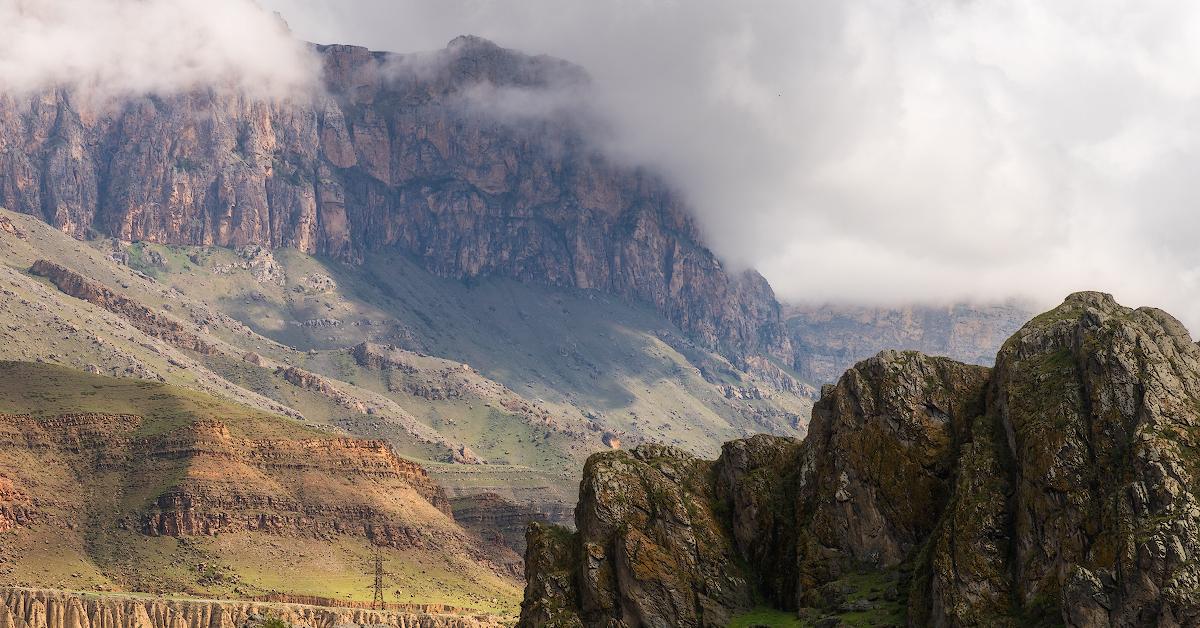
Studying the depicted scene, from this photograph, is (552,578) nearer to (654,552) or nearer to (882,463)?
(654,552)

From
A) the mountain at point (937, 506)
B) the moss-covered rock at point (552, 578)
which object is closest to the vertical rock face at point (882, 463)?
→ the mountain at point (937, 506)

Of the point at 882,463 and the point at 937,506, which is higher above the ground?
the point at 882,463

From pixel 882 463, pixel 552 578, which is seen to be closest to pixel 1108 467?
pixel 882 463

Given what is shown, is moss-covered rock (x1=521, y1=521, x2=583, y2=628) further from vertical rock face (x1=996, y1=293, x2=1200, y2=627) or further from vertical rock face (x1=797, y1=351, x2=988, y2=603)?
vertical rock face (x1=996, y1=293, x2=1200, y2=627)

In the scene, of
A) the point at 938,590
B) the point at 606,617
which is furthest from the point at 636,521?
the point at 938,590

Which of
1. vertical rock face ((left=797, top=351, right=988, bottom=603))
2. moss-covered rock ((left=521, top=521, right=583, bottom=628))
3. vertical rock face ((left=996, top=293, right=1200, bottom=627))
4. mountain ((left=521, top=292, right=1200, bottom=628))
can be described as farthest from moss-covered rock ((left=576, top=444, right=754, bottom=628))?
vertical rock face ((left=996, top=293, right=1200, bottom=627))

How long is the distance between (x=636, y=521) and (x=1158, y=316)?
55.2m

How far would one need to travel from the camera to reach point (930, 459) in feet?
371

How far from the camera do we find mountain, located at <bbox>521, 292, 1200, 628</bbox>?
87.9 meters

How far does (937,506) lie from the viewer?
111m

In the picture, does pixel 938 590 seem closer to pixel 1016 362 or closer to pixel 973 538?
pixel 973 538

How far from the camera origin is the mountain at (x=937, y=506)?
87875mm

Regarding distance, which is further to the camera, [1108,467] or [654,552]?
[654,552]

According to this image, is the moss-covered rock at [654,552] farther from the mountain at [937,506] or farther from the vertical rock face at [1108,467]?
the vertical rock face at [1108,467]
